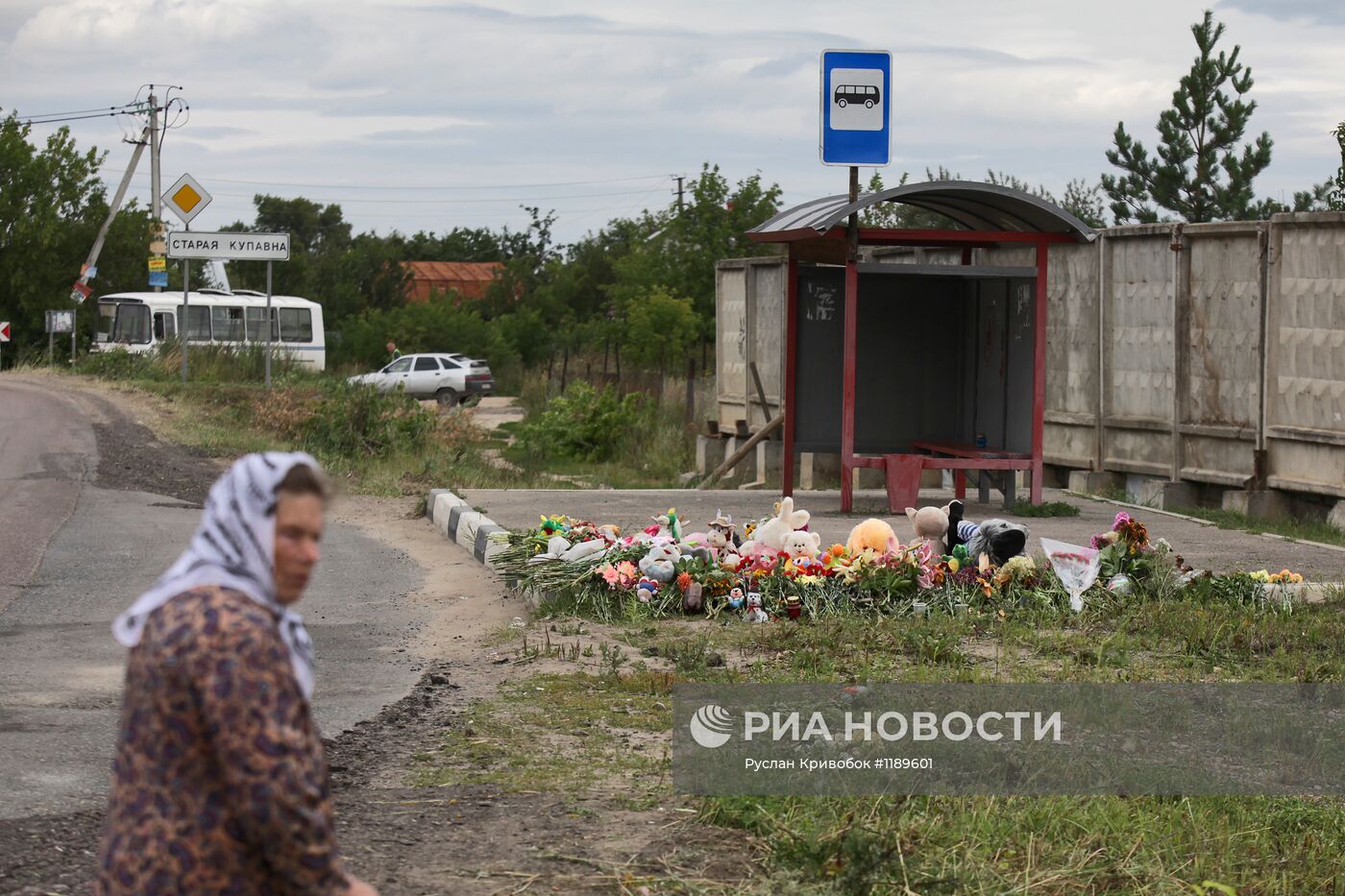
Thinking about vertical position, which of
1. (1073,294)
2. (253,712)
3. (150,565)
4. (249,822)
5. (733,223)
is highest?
(733,223)

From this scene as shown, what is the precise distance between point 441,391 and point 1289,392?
33.8m

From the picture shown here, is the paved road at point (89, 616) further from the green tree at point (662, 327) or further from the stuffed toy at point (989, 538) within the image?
the green tree at point (662, 327)

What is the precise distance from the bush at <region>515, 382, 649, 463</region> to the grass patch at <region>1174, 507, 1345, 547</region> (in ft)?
41.8

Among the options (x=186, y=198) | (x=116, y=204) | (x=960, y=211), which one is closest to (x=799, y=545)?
(x=960, y=211)

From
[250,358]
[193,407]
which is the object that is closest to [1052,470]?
[193,407]

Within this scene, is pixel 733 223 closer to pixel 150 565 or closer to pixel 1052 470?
pixel 1052 470

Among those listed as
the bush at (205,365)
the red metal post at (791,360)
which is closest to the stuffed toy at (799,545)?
the red metal post at (791,360)

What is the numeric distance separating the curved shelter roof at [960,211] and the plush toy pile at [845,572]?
135 inches

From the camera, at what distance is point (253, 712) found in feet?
7.13

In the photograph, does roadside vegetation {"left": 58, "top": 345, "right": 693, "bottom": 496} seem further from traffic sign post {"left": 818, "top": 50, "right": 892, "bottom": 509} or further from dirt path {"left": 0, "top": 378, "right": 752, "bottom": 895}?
dirt path {"left": 0, "top": 378, "right": 752, "bottom": 895}

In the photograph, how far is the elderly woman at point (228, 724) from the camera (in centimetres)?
218

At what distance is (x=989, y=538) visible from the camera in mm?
8016

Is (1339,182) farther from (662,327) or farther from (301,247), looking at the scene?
(301,247)

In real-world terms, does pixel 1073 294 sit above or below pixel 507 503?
above
